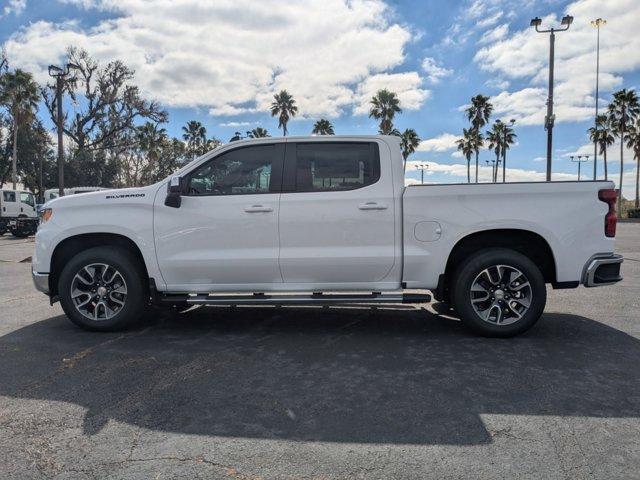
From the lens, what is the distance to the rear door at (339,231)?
4.98 metres

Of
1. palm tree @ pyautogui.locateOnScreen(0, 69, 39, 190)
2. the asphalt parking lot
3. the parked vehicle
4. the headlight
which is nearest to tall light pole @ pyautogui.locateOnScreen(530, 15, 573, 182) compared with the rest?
the asphalt parking lot

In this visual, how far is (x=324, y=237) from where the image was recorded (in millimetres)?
5004

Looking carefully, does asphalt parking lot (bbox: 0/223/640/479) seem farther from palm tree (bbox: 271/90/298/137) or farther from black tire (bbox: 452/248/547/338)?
palm tree (bbox: 271/90/298/137)

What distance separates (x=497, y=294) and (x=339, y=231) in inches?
67.0

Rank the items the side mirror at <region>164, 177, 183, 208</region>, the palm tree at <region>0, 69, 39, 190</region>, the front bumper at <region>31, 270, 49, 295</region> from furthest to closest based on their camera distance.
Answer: the palm tree at <region>0, 69, 39, 190</region> → the front bumper at <region>31, 270, 49, 295</region> → the side mirror at <region>164, 177, 183, 208</region>

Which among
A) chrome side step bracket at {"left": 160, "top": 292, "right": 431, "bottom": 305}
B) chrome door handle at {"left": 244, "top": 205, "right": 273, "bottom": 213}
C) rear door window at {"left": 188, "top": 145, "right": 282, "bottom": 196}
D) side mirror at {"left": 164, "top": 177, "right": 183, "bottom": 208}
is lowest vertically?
chrome side step bracket at {"left": 160, "top": 292, "right": 431, "bottom": 305}

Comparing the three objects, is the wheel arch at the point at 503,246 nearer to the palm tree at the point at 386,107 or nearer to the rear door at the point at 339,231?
the rear door at the point at 339,231

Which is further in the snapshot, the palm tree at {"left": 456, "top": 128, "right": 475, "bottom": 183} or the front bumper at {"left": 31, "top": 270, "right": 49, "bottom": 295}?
the palm tree at {"left": 456, "top": 128, "right": 475, "bottom": 183}

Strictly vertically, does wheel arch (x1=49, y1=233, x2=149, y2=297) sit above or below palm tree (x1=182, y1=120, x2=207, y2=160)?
below

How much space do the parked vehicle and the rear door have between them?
71.3 feet

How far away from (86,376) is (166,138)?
55.0 metres

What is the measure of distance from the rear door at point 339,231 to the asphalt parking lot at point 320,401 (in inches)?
26.0

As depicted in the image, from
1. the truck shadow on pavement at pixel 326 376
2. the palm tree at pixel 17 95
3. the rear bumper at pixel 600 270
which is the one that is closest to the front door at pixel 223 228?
the truck shadow on pavement at pixel 326 376

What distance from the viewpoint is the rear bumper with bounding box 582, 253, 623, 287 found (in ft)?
16.1
